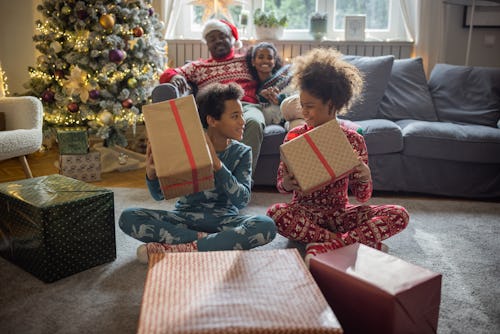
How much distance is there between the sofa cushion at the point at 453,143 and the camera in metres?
2.77

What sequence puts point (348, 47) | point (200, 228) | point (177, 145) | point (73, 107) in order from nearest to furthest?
point (177, 145) < point (200, 228) < point (73, 107) < point (348, 47)

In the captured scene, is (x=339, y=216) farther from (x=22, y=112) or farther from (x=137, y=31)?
(x=137, y=31)

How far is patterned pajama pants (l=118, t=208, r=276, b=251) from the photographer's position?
67.6 inches

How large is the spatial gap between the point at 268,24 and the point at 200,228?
246 centimetres

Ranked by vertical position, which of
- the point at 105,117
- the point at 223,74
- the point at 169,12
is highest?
the point at 169,12

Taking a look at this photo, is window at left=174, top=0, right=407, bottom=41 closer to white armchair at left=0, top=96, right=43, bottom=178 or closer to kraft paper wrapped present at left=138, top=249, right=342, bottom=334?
white armchair at left=0, top=96, right=43, bottom=178

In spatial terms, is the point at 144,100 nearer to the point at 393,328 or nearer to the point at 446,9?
the point at 446,9

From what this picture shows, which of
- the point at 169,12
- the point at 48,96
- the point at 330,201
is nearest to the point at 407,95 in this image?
the point at 330,201

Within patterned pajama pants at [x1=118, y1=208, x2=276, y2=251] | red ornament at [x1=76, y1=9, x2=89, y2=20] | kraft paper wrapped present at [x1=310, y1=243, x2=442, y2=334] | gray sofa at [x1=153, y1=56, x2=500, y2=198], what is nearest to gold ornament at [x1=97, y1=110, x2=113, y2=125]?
red ornament at [x1=76, y1=9, x2=89, y2=20]

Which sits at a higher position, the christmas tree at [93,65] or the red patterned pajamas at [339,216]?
the christmas tree at [93,65]

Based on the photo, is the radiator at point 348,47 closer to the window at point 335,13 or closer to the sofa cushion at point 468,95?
the window at point 335,13

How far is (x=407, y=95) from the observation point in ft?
11.0

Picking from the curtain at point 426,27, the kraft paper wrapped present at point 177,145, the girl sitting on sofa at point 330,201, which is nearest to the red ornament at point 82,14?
the girl sitting on sofa at point 330,201

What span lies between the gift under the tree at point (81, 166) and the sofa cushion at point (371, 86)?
1690 millimetres
